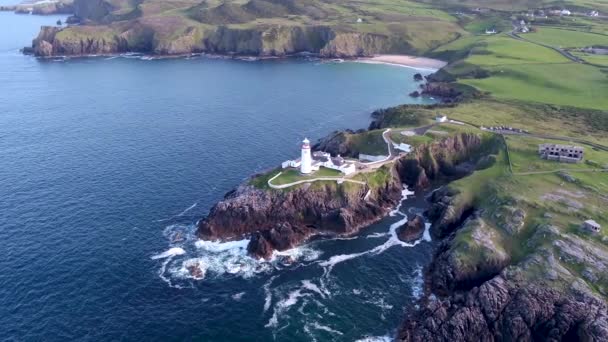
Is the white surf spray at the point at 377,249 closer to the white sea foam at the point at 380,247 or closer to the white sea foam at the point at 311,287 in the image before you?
the white sea foam at the point at 380,247

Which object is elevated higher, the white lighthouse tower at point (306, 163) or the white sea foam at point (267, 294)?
the white lighthouse tower at point (306, 163)

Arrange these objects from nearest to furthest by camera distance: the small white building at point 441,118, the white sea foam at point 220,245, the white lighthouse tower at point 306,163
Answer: the white sea foam at point 220,245 < the white lighthouse tower at point 306,163 < the small white building at point 441,118

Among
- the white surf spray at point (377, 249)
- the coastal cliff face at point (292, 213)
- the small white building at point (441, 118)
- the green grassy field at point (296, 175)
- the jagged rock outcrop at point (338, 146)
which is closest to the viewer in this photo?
the white surf spray at point (377, 249)

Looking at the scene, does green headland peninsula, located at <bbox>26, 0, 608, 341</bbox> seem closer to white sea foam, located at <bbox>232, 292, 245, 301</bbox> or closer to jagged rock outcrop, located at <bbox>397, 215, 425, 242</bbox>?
jagged rock outcrop, located at <bbox>397, 215, 425, 242</bbox>

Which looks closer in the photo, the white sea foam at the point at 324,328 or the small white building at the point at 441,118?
the white sea foam at the point at 324,328

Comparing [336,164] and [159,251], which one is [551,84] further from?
[159,251]

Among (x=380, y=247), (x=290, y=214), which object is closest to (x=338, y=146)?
(x=290, y=214)

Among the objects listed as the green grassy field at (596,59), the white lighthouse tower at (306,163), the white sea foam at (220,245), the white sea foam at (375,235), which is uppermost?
the green grassy field at (596,59)

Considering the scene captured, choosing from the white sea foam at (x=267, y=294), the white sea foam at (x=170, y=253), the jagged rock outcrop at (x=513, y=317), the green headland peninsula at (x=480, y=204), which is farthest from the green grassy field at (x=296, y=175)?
the jagged rock outcrop at (x=513, y=317)
